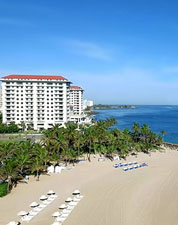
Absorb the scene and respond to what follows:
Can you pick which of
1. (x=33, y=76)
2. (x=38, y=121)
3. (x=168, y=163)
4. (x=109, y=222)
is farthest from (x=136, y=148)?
(x=33, y=76)

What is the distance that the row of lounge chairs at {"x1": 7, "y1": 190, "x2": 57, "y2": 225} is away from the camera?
19438 millimetres

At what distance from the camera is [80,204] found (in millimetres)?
22562

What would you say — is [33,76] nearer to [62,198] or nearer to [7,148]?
[7,148]

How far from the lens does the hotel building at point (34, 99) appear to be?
78625mm

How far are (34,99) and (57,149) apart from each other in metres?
46.6

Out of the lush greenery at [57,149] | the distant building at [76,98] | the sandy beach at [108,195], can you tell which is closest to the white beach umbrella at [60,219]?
the sandy beach at [108,195]

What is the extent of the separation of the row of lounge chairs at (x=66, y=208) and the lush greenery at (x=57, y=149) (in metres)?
8.24

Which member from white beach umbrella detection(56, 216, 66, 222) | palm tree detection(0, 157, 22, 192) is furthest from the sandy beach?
palm tree detection(0, 157, 22, 192)

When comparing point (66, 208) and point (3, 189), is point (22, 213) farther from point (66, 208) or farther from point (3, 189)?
point (3, 189)

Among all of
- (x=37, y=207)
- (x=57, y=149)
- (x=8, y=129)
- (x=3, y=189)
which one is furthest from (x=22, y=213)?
(x=8, y=129)

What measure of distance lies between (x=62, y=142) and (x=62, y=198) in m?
15.6

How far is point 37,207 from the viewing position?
70.8ft

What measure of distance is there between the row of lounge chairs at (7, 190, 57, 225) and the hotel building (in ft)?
189

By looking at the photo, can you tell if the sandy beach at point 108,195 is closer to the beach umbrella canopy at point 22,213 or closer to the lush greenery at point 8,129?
the beach umbrella canopy at point 22,213
